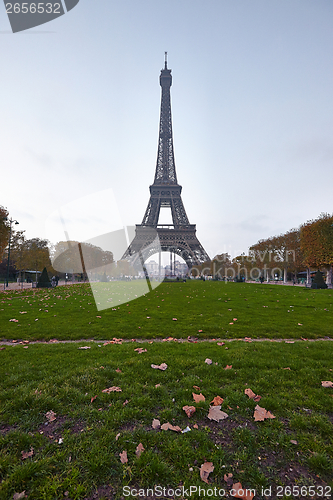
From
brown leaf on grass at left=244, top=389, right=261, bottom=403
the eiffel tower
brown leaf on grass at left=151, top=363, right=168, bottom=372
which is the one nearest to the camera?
brown leaf on grass at left=244, top=389, right=261, bottom=403

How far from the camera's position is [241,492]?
208cm

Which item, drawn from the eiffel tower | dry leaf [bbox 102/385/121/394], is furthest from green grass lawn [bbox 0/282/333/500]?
the eiffel tower

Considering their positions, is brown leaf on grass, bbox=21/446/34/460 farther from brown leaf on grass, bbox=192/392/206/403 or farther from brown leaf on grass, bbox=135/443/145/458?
brown leaf on grass, bbox=192/392/206/403

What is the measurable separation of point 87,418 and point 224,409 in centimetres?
179

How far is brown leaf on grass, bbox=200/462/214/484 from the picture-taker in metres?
2.20

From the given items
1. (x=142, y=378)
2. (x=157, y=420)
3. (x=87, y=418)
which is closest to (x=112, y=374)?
(x=142, y=378)

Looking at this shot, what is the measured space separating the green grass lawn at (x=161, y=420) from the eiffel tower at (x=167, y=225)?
5379 cm

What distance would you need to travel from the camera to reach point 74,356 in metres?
5.09

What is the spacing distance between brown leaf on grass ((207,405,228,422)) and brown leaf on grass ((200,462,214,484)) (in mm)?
727

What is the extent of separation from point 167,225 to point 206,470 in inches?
2563

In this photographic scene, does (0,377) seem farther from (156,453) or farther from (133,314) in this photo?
(133,314)

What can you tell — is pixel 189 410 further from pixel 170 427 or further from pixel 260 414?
pixel 260 414

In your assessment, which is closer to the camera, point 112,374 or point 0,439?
point 0,439

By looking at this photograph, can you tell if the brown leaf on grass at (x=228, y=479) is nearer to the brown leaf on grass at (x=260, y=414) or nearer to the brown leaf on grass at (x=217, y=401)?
the brown leaf on grass at (x=260, y=414)
